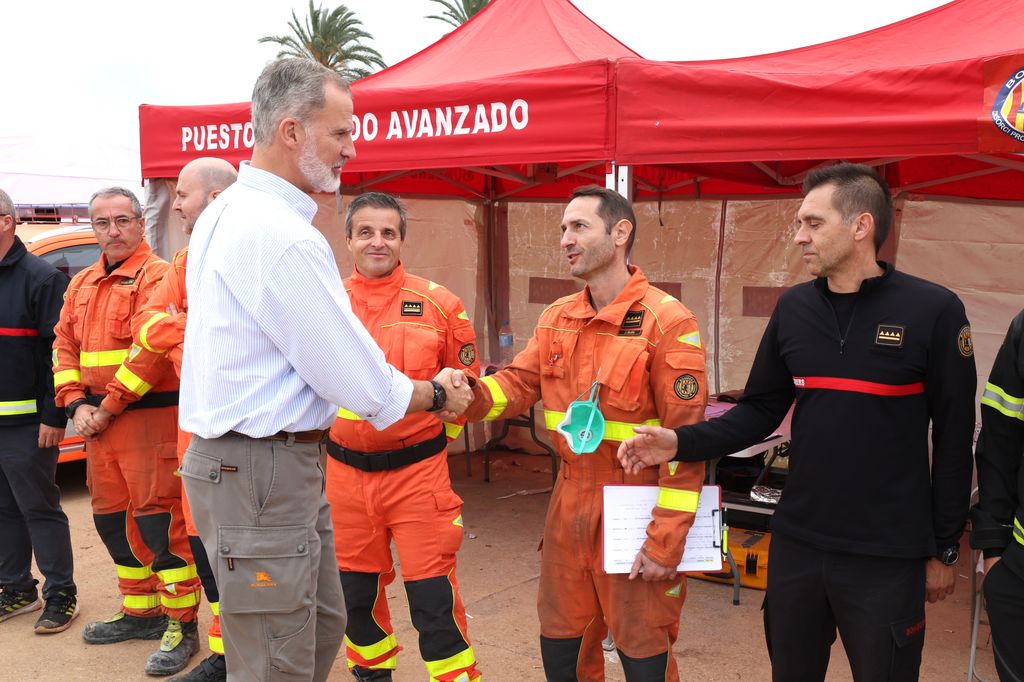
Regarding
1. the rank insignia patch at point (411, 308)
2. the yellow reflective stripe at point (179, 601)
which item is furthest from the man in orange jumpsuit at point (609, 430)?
the yellow reflective stripe at point (179, 601)

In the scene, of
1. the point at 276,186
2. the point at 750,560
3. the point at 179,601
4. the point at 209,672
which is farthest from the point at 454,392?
the point at 750,560

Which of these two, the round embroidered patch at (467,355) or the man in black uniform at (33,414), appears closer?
the round embroidered patch at (467,355)

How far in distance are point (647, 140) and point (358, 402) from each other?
258 centimetres

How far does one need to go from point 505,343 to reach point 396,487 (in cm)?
473

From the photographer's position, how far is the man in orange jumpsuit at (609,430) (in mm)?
2697

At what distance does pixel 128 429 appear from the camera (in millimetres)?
4098

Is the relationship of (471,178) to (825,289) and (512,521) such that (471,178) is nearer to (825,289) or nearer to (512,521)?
(512,521)

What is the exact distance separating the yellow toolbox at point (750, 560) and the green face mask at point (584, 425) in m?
2.66

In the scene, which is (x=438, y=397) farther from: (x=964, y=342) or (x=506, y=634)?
(x=506, y=634)

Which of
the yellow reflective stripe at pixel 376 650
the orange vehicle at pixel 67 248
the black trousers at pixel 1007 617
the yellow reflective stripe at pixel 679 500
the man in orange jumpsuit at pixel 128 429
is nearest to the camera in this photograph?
the black trousers at pixel 1007 617

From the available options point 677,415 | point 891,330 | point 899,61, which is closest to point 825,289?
point 891,330

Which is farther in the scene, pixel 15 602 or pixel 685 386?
pixel 15 602

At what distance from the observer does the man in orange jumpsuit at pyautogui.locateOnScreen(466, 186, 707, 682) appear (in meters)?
2.70

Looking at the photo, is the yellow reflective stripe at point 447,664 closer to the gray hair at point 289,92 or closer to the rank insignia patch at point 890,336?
the rank insignia patch at point 890,336
